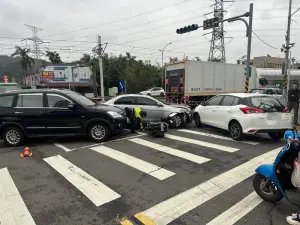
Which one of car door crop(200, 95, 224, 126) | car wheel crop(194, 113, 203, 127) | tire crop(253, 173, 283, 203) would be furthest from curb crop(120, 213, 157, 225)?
car wheel crop(194, 113, 203, 127)

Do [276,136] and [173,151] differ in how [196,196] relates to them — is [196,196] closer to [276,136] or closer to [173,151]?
[173,151]

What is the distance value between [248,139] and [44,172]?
6204 mm

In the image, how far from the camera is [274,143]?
318 inches

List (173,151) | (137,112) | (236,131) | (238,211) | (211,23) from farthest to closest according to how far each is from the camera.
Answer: (211,23), (137,112), (236,131), (173,151), (238,211)

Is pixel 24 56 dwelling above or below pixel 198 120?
above

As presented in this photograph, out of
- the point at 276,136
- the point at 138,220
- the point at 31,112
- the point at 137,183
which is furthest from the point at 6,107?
the point at 276,136

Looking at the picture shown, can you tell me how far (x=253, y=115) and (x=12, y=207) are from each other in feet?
21.3

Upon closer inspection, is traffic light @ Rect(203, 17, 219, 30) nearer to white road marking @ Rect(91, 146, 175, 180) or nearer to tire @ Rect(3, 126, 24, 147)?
white road marking @ Rect(91, 146, 175, 180)

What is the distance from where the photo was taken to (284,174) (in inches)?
149

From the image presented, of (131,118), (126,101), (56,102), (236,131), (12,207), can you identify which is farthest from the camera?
(126,101)

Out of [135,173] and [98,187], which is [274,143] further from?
[98,187]

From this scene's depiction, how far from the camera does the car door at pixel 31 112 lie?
8.09 m

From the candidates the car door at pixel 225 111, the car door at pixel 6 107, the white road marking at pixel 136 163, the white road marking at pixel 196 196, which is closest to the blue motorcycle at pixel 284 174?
the white road marking at pixel 196 196

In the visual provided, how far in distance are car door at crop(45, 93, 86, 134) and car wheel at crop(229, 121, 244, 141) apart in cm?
472
